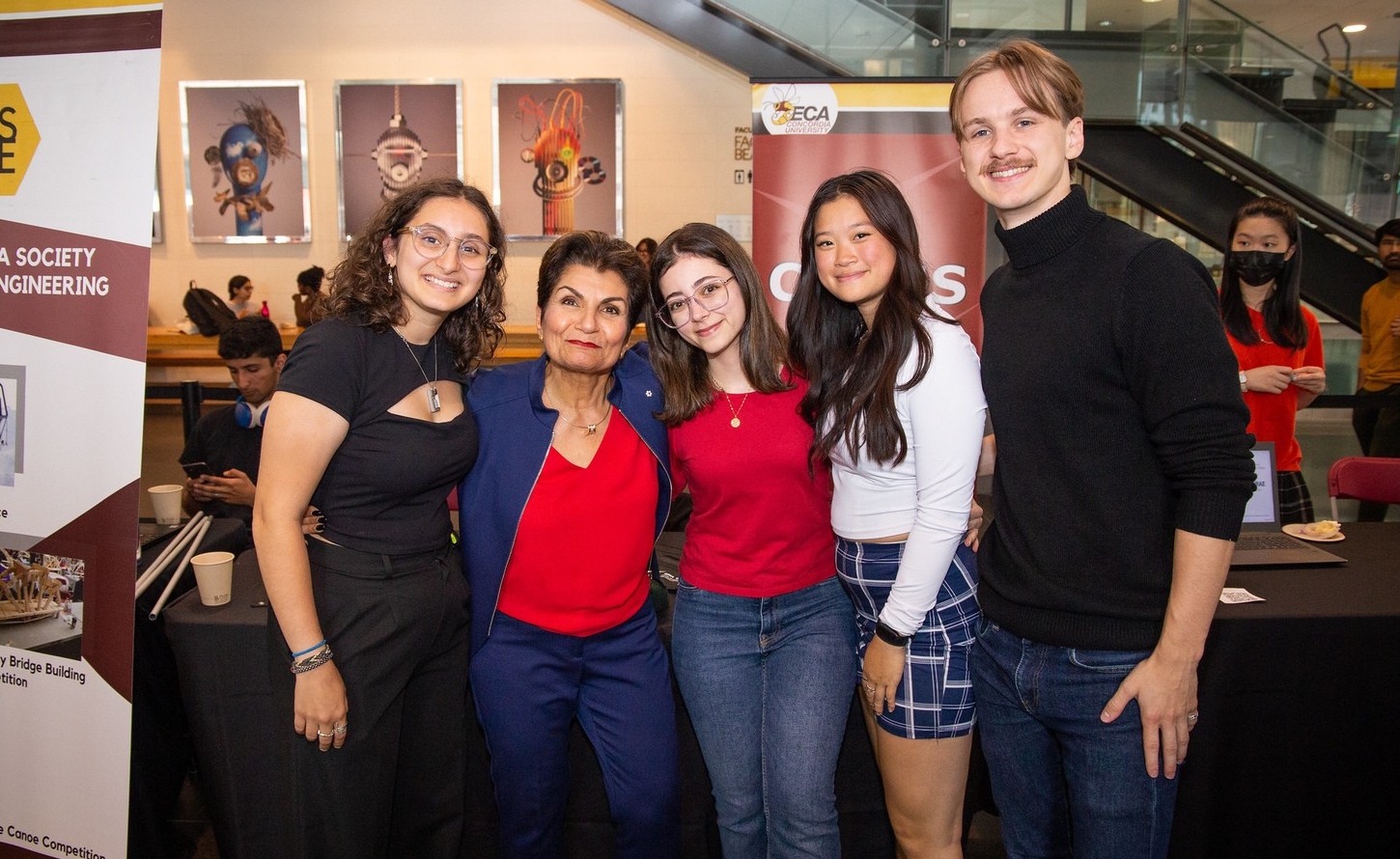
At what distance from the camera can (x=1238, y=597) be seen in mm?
2020

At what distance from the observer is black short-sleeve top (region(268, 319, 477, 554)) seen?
5.24ft

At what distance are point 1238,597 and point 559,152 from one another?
774 cm

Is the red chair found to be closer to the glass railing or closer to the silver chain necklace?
the silver chain necklace

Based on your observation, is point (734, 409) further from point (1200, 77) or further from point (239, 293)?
point (239, 293)

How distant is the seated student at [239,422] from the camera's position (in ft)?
10.4

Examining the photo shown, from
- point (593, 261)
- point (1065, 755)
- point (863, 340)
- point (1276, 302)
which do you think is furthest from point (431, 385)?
point (1276, 302)

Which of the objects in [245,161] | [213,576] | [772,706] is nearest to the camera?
[772,706]

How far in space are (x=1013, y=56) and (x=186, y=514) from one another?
10.2ft

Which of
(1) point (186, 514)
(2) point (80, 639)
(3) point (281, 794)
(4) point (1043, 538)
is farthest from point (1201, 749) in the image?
(1) point (186, 514)

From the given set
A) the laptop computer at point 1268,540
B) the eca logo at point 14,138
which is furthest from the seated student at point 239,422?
the laptop computer at point 1268,540

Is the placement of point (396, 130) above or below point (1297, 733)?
above

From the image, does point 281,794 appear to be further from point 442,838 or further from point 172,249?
point 172,249

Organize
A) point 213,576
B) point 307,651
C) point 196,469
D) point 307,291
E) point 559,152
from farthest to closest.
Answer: point 559,152, point 307,291, point 196,469, point 213,576, point 307,651

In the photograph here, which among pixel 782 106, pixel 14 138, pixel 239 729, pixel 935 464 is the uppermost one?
pixel 782 106
